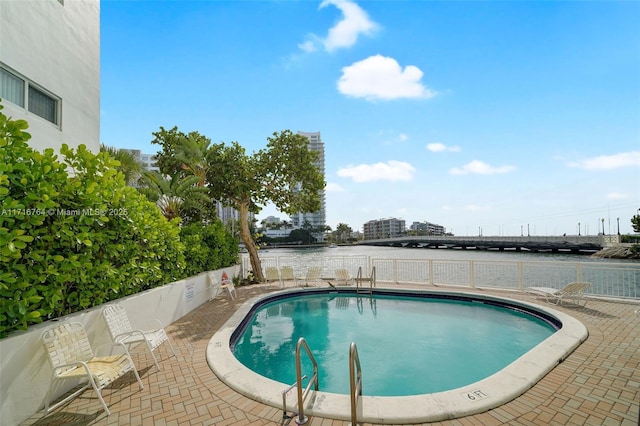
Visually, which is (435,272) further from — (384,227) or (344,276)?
(384,227)

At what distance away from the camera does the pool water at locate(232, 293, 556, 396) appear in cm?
539

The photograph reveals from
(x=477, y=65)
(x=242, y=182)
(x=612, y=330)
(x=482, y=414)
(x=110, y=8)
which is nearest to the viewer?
(x=482, y=414)

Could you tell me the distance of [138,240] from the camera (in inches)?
241

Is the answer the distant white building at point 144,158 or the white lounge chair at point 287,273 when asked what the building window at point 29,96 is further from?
the white lounge chair at point 287,273

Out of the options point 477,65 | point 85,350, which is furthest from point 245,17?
point 85,350

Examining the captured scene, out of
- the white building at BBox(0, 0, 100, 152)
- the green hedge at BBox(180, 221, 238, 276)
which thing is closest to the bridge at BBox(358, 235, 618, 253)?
the green hedge at BBox(180, 221, 238, 276)

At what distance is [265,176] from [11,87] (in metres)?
8.40

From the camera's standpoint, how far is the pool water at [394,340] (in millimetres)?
5387

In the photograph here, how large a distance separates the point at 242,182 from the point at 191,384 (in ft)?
31.8

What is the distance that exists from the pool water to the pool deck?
1.41 m

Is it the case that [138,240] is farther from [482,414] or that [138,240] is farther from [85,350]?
[482,414]

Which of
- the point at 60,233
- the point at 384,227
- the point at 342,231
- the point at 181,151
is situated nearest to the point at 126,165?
the point at 181,151

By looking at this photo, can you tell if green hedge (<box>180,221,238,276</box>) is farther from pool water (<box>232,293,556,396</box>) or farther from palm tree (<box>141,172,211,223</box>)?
pool water (<box>232,293,556,396</box>)

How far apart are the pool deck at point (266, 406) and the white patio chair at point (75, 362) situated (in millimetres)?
250
